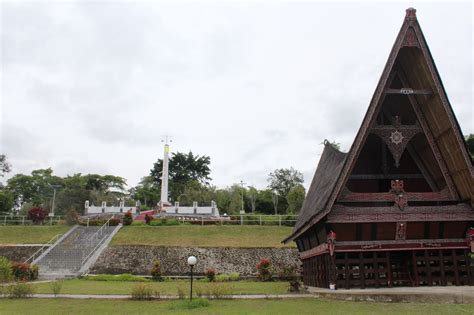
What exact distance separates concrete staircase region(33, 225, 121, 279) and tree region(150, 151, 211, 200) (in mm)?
44705

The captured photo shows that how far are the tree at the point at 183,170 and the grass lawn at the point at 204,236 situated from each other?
44648 millimetres

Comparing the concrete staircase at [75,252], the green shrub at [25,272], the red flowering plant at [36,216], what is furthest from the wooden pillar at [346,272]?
the red flowering plant at [36,216]

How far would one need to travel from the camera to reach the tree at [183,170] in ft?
276

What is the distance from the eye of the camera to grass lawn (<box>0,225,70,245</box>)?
3531cm

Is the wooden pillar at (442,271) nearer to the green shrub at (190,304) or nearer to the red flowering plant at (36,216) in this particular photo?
the green shrub at (190,304)

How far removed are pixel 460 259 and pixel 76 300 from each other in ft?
45.9

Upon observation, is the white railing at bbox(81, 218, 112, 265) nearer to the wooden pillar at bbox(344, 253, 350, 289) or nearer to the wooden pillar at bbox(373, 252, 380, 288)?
the wooden pillar at bbox(344, 253, 350, 289)

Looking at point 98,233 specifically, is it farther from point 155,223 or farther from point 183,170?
point 183,170

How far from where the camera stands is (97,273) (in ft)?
92.6

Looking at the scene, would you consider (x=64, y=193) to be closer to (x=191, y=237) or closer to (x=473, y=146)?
(x=191, y=237)

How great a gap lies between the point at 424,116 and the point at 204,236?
2391 cm

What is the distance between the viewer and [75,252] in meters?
32.1

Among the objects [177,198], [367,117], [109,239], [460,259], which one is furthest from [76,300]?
[177,198]

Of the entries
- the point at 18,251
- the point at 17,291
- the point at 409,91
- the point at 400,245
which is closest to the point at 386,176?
the point at 400,245
